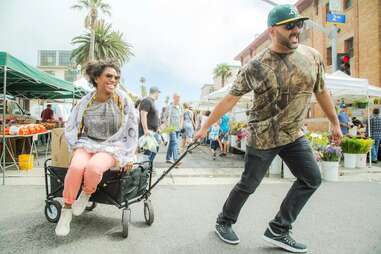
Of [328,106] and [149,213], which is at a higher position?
[328,106]

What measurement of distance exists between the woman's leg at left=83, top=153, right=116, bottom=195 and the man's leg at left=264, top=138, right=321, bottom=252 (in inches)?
66.4

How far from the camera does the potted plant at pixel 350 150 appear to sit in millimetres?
8625

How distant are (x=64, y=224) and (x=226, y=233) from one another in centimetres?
155

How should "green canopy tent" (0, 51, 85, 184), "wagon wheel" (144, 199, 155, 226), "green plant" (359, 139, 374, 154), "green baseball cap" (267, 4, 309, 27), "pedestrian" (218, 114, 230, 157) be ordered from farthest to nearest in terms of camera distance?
"pedestrian" (218, 114, 230, 157) → "green plant" (359, 139, 374, 154) → "green canopy tent" (0, 51, 85, 184) → "wagon wheel" (144, 199, 155, 226) → "green baseball cap" (267, 4, 309, 27)

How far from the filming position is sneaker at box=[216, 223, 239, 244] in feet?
9.89

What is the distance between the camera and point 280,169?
7438 mm

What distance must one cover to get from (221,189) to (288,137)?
318cm

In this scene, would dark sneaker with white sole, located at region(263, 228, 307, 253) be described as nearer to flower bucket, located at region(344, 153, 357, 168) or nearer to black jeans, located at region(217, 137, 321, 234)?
black jeans, located at region(217, 137, 321, 234)

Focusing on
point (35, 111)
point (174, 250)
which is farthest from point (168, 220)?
point (35, 111)

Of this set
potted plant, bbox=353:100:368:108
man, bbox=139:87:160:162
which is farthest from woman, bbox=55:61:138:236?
potted plant, bbox=353:100:368:108

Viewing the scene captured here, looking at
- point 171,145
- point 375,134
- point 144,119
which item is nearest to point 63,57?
point 171,145

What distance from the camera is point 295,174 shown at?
293cm

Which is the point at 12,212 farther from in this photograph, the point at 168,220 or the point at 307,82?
the point at 307,82

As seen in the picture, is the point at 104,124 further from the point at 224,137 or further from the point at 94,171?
the point at 224,137
